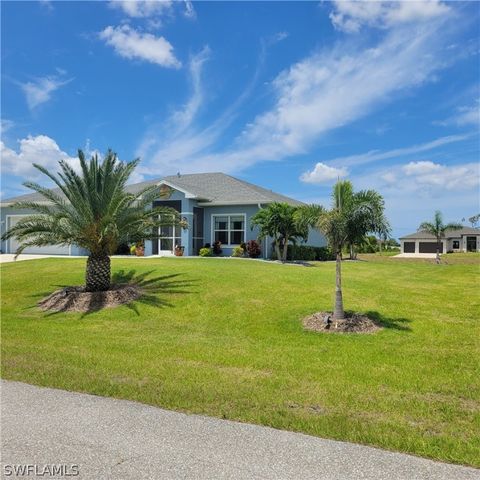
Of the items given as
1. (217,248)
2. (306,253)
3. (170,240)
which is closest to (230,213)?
(217,248)

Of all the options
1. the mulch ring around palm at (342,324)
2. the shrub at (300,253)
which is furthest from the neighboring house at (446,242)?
the mulch ring around palm at (342,324)

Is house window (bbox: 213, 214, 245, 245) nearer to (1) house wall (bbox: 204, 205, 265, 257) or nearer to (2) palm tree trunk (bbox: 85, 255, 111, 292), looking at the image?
(1) house wall (bbox: 204, 205, 265, 257)

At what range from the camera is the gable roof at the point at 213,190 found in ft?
89.1

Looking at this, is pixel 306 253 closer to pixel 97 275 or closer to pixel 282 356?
pixel 97 275

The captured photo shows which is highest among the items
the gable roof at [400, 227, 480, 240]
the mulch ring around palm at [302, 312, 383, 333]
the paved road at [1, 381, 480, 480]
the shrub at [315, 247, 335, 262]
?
the gable roof at [400, 227, 480, 240]

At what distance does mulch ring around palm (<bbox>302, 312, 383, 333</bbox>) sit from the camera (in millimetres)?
9345

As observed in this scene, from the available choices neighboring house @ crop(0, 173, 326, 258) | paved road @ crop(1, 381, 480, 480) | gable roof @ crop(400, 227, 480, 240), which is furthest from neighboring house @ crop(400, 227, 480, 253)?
paved road @ crop(1, 381, 480, 480)

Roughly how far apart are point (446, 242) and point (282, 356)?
63280 mm

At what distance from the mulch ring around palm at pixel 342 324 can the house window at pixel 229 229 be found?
17.5 m

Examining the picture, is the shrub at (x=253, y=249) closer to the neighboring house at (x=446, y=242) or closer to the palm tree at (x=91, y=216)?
the palm tree at (x=91, y=216)

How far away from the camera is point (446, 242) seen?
211 ft

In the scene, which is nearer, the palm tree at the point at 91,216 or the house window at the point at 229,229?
the palm tree at the point at 91,216

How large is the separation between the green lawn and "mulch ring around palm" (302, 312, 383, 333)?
265mm

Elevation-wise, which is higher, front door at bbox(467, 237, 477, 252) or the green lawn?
front door at bbox(467, 237, 477, 252)
